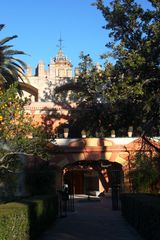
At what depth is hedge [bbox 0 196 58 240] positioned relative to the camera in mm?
8777

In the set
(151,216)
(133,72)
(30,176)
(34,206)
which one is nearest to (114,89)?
(133,72)

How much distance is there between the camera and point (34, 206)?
12.3 m

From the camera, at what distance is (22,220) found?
10.3 meters

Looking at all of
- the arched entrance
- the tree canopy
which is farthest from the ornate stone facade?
the tree canopy

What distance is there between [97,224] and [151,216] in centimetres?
748

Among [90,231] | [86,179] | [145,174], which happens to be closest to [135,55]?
[90,231]

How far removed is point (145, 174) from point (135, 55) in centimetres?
1484

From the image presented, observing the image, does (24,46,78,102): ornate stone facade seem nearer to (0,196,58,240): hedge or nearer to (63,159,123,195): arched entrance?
(63,159,123,195): arched entrance

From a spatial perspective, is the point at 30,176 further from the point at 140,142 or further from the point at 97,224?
the point at 140,142

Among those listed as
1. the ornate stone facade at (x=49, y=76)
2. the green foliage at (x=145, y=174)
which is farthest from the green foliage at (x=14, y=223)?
the ornate stone facade at (x=49, y=76)

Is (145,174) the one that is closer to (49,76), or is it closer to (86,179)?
(86,179)

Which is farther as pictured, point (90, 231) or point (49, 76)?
point (49, 76)

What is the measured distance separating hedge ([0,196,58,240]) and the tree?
491cm

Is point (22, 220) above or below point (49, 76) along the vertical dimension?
below
